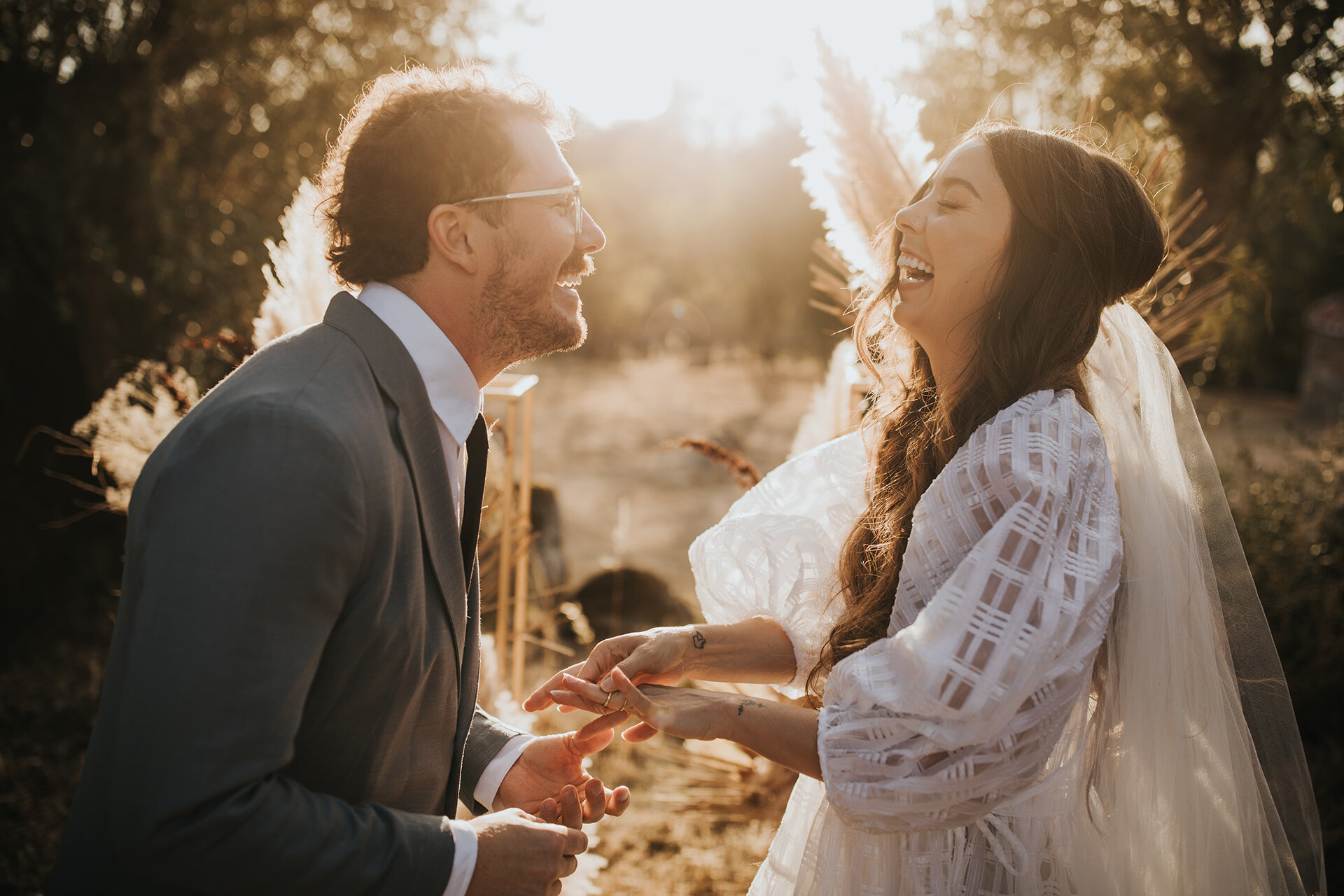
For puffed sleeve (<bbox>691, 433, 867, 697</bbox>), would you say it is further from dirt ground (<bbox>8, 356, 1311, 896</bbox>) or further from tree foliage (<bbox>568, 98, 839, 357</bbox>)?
tree foliage (<bbox>568, 98, 839, 357</bbox>)

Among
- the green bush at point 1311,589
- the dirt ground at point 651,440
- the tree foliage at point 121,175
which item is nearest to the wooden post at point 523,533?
the dirt ground at point 651,440

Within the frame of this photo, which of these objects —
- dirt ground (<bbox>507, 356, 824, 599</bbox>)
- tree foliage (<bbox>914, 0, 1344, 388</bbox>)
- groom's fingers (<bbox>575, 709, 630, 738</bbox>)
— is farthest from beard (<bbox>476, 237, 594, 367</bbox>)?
dirt ground (<bbox>507, 356, 824, 599</bbox>)

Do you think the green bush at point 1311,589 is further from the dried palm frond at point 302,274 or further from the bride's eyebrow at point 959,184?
the dried palm frond at point 302,274

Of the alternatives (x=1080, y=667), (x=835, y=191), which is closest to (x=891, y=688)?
(x=1080, y=667)

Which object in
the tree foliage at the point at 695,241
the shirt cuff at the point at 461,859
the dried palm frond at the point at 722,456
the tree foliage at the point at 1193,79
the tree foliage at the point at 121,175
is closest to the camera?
the shirt cuff at the point at 461,859

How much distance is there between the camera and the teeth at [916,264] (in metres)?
1.68

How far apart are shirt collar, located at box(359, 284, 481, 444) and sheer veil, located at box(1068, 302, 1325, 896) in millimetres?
1217

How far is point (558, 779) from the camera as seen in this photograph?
1.65 meters

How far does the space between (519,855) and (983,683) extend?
75cm

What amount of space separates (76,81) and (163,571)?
5.26 m

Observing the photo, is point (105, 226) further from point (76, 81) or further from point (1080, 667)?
point (1080, 667)

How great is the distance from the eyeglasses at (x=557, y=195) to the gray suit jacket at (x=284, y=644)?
0.34 meters

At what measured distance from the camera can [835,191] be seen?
250 centimetres

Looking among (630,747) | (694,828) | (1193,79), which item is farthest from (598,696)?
(1193,79)
